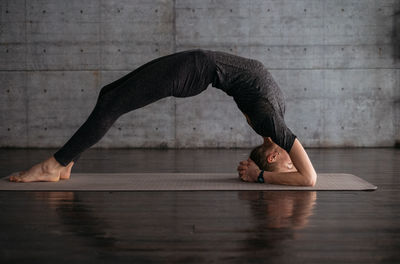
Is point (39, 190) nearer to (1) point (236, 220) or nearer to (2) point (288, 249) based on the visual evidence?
(1) point (236, 220)

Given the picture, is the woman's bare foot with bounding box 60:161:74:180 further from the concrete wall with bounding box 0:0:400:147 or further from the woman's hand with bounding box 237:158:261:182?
the concrete wall with bounding box 0:0:400:147

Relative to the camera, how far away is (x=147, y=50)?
593cm

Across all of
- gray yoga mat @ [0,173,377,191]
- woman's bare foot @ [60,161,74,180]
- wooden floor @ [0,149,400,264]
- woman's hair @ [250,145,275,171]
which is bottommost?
wooden floor @ [0,149,400,264]

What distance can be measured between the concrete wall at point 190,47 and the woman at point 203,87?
9.99 feet

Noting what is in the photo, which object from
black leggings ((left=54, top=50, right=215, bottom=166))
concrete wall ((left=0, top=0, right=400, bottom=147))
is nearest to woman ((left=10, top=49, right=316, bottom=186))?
black leggings ((left=54, top=50, right=215, bottom=166))

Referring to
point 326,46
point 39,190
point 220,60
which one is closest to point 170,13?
point 326,46

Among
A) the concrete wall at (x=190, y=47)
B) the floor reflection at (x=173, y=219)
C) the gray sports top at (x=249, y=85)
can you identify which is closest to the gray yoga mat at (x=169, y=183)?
the floor reflection at (x=173, y=219)

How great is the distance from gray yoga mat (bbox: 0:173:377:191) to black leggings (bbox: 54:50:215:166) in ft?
0.88

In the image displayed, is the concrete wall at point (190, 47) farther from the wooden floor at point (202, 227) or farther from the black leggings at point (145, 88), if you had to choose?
the black leggings at point (145, 88)

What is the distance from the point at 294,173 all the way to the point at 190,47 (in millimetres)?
3429

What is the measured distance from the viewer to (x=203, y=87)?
2822mm

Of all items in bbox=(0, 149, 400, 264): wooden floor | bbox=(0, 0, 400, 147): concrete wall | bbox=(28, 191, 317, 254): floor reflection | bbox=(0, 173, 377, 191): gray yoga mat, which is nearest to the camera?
bbox=(0, 149, 400, 264): wooden floor

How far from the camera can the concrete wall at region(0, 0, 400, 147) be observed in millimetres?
5902

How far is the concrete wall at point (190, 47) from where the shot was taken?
5902 millimetres
